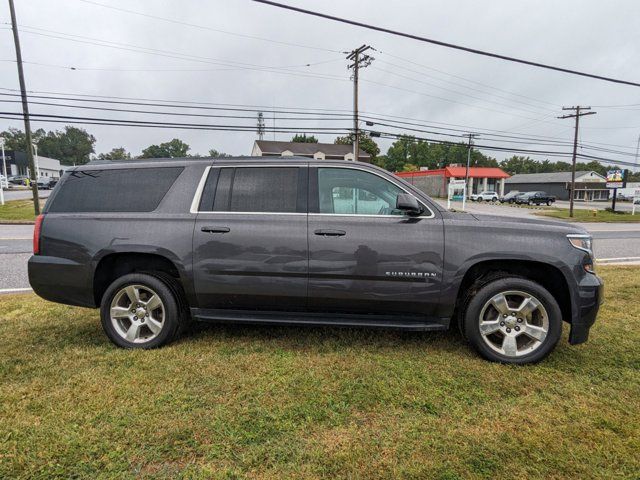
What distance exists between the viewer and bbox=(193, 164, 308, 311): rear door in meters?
3.58

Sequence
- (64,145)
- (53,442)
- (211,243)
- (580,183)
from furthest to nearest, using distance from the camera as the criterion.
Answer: (64,145)
(580,183)
(211,243)
(53,442)

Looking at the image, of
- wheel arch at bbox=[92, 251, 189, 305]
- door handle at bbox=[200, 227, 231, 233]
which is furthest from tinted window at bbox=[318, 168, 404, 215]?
wheel arch at bbox=[92, 251, 189, 305]

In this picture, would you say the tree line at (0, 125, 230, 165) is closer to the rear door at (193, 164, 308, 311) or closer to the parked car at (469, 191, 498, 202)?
the parked car at (469, 191, 498, 202)

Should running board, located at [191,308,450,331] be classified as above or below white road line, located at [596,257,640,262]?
above

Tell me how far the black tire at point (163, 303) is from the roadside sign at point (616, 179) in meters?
42.0

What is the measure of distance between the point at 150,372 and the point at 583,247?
12.8 ft

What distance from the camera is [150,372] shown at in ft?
10.9

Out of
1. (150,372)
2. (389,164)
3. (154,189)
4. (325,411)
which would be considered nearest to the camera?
(325,411)

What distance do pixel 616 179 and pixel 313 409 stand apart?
42246 mm

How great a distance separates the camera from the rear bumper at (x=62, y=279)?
3795mm

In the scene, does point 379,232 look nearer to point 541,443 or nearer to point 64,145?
point 541,443

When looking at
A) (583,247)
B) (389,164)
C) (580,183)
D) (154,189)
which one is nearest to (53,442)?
(154,189)

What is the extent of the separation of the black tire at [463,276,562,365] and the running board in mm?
230

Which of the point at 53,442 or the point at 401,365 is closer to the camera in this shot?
the point at 53,442
